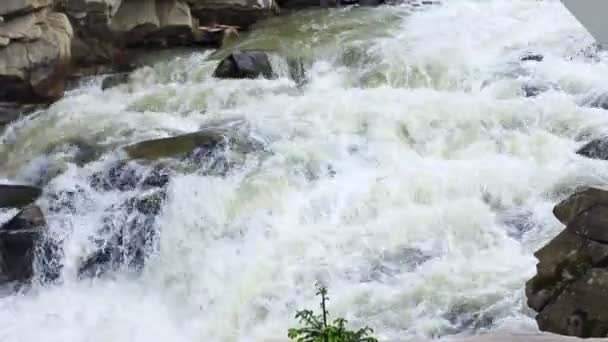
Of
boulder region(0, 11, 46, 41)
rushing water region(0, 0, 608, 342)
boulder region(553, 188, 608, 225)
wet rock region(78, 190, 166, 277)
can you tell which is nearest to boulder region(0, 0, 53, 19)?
boulder region(0, 11, 46, 41)

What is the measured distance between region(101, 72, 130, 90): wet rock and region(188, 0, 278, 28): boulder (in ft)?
7.02

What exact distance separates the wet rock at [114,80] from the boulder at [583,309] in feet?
25.6

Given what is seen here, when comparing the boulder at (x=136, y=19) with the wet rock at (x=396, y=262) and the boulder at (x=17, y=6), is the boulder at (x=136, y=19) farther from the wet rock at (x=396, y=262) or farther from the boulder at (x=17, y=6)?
the wet rock at (x=396, y=262)

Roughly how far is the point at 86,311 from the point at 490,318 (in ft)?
12.1

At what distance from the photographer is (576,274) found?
6.18m

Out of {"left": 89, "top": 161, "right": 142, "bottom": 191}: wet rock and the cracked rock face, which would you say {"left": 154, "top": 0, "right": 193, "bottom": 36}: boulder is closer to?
{"left": 89, "top": 161, "right": 142, "bottom": 191}: wet rock

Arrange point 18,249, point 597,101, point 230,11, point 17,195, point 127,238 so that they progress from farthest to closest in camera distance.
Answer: point 230,11
point 597,101
point 17,195
point 127,238
point 18,249

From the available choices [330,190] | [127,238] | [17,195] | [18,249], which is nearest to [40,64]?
[17,195]

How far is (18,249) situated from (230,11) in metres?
7.12

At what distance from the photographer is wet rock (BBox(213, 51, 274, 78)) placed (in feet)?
38.3

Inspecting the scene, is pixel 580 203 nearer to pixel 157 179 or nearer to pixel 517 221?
pixel 517 221

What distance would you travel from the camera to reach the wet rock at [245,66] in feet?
Result: 38.3

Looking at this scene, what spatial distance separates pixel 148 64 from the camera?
1281 centimetres

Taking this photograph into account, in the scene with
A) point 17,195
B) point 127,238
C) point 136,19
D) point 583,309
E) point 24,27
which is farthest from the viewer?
point 136,19
